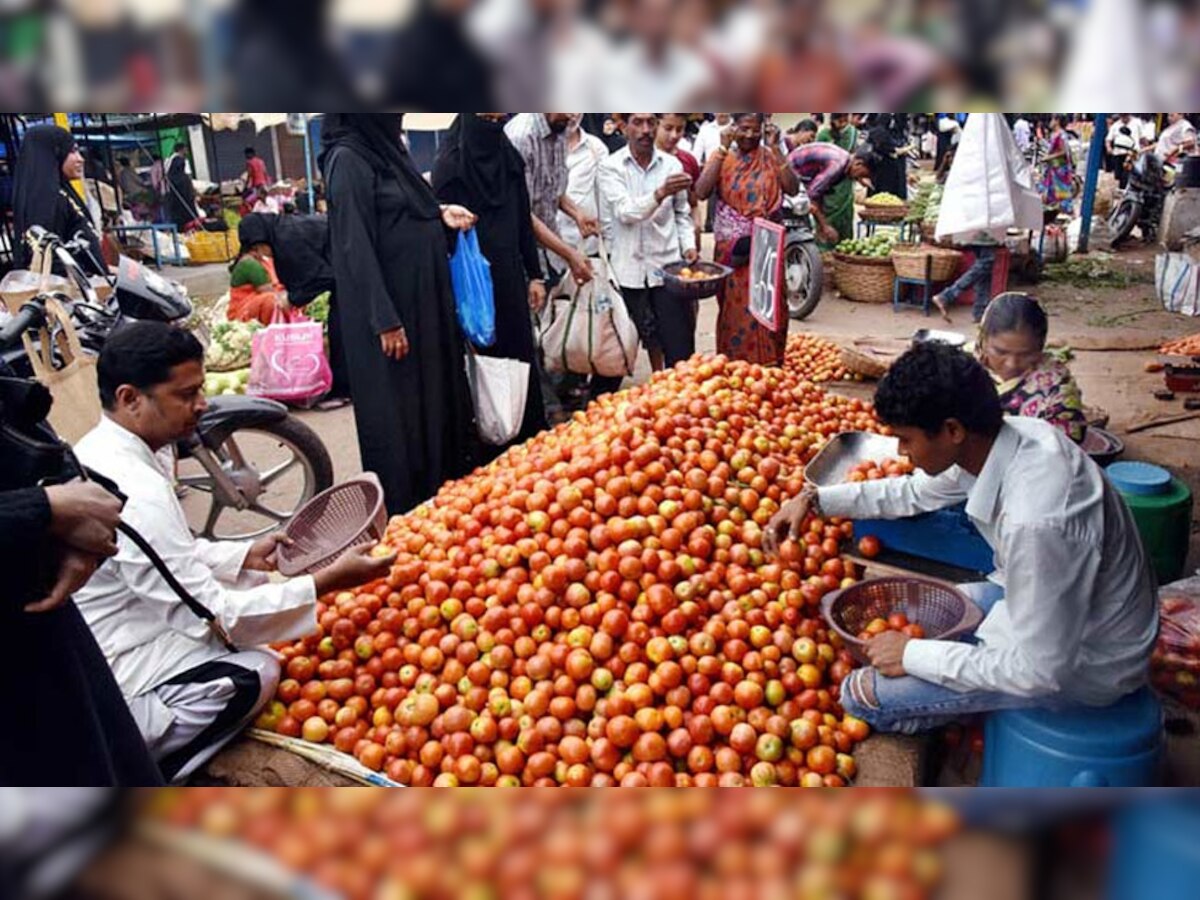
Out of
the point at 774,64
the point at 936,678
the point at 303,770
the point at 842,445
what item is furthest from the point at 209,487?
the point at 774,64

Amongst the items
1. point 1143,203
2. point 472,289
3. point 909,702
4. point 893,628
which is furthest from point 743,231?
point 1143,203

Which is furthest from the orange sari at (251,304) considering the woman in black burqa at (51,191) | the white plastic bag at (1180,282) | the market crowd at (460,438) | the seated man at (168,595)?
the white plastic bag at (1180,282)

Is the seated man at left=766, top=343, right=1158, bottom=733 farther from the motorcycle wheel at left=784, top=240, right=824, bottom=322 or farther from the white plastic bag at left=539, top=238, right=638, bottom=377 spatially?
the motorcycle wheel at left=784, top=240, right=824, bottom=322

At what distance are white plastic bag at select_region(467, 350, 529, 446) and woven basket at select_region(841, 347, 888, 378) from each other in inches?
85.6

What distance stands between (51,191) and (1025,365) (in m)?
4.31

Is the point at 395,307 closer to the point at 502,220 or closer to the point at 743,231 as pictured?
the point at 502,220

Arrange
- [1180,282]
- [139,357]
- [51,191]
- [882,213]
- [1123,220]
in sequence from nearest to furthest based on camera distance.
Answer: [139,357] < [51,191] < [1180,282] < [882,213] < [1123,220]

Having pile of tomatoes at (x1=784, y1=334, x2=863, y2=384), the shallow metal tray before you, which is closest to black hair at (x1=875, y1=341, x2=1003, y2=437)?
the shallow metal tray

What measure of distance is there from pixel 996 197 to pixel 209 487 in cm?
298

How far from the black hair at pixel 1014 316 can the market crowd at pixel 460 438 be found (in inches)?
0.4

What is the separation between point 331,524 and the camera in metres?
3.33

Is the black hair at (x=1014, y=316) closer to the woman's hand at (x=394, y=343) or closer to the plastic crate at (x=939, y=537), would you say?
the plastic crate at (x=939, y=537)

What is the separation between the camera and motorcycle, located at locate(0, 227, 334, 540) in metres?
3.61

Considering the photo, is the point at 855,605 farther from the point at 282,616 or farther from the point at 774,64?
A: the point at 774,64
